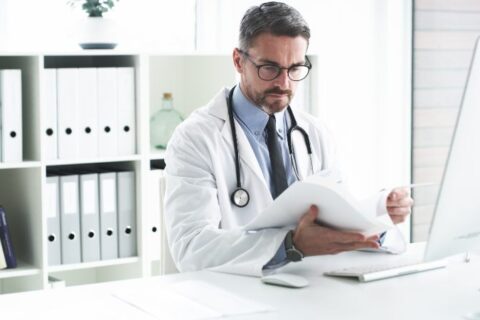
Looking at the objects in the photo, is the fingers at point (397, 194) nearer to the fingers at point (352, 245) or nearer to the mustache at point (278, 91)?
the fingers at point (352, 245)

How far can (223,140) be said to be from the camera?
257 cm

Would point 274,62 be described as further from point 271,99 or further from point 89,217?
point 89,217

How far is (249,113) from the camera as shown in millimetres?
2623

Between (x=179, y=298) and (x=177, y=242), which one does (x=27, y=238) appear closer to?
(x=177, y=242)

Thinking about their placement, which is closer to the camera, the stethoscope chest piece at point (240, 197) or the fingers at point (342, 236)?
the fingers at point (342, 236)

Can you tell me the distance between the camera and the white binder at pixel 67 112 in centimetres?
330

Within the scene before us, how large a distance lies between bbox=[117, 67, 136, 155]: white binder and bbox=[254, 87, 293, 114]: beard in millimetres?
975

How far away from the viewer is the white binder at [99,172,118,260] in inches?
135

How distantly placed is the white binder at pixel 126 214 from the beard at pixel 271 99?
1.04 meters

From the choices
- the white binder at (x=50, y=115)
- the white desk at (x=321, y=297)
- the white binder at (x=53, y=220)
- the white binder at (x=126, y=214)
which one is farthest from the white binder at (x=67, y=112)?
the white desk at (x=321, y=297)

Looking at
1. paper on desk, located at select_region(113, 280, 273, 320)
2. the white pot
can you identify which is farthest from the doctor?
the white pot

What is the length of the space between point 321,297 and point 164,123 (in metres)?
1.94

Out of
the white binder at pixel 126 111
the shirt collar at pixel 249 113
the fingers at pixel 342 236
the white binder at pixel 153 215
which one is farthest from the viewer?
the white binder at pixel 153 215

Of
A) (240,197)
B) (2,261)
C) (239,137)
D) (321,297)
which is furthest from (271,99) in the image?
(2,261)
